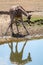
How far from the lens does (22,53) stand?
10117 mm

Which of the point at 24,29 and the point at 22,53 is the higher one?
the point at 22,53

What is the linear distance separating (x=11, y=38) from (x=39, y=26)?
7.99ft

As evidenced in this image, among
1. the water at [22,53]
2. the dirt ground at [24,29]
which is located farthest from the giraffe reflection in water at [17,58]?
the dirt ground at [24,29]

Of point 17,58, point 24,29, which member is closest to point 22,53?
point 17,58

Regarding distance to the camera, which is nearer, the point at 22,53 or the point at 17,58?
the point at 17,58

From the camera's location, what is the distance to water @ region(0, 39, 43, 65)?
932cm

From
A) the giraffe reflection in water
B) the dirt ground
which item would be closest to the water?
the giraffe reflection in water

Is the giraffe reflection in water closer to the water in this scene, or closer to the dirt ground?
the water

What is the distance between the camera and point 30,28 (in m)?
13.6

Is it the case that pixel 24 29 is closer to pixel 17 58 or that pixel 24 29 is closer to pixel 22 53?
pixel 22 53

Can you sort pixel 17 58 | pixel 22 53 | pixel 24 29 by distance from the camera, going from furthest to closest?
1. pixel 24 29
2. pixel 22 53
3. pixel 17 58

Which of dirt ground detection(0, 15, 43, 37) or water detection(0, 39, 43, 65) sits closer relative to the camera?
water detection(0, 39, 43, 65)

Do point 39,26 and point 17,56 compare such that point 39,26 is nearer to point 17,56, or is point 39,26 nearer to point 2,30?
point 2,30

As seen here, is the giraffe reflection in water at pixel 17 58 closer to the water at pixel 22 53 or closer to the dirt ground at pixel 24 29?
the water at pixel 22 53
